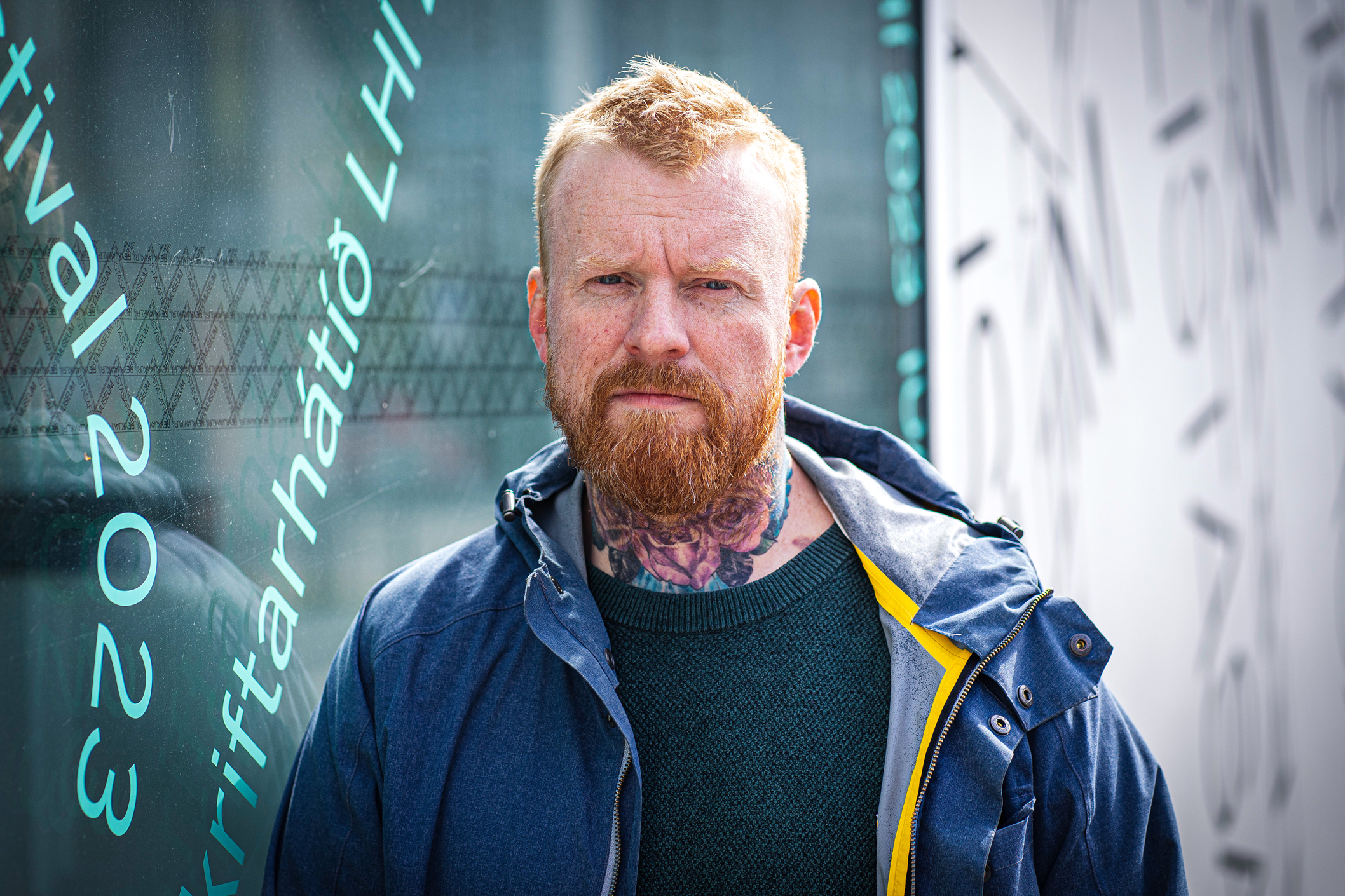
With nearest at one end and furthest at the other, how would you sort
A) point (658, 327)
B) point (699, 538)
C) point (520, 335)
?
point (658, 327) → point (699, 538) → point (520, 335)

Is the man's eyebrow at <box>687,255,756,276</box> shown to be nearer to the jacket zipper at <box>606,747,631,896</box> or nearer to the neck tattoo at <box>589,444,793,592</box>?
the neck tattoo at <box>589,444,793,592</box>

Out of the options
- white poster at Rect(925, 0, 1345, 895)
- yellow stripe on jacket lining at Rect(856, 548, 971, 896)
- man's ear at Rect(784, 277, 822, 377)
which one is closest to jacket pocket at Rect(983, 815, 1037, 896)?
yellow stripe on jacket lining at Rect(856, 548, 971, 896)

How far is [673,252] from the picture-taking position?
136 centimetres

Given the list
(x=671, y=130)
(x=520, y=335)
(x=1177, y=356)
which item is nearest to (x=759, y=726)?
(x=671, y=130)

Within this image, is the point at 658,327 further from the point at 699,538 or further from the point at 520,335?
the point at 520,335

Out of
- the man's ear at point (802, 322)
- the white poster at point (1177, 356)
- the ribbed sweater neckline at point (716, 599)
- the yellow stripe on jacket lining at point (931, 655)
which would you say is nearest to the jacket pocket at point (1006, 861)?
the yellow stripe on jacket lining at point (931, 655)

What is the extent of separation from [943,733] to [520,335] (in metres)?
1.15

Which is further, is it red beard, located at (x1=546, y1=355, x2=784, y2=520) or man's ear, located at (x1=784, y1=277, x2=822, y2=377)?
man's ear, located at (x1=784, y1=277, x2=822, y2=377)

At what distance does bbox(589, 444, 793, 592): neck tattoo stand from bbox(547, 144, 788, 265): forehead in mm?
352

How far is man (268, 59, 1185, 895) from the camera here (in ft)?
4.15

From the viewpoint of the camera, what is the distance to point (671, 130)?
1.39 metres

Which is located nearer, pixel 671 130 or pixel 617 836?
pixel 617 836

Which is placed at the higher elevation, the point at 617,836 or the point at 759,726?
the point at 759,726

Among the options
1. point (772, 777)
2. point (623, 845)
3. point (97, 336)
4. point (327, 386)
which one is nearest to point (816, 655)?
point (772, 777)
